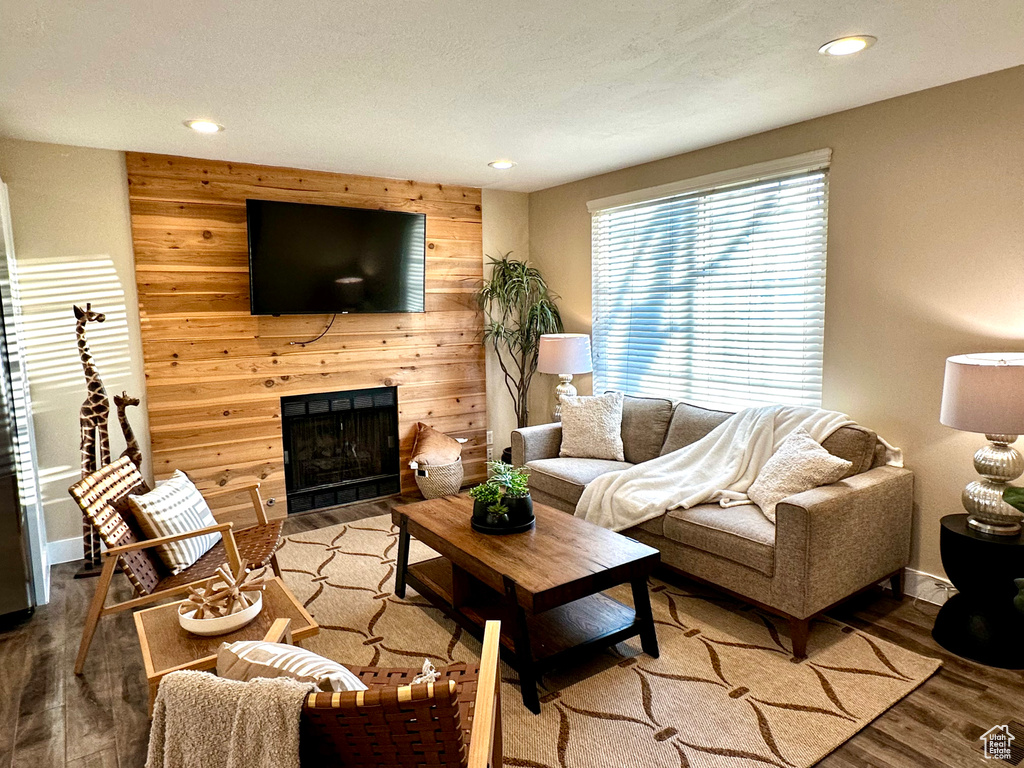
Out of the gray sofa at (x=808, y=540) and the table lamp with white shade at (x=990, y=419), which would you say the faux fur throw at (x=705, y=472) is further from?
the table lamp with white shade at (x=990, y=419)

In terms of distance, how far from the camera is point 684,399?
4.37m

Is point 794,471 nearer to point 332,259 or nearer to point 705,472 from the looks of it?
point 705,472

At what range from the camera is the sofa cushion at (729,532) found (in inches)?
109

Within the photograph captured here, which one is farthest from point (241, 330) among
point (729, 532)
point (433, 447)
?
point (729, 532)

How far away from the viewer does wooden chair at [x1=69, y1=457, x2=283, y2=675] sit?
101 inches

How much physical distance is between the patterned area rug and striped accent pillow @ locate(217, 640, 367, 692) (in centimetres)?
92

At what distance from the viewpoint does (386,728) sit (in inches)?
48.1

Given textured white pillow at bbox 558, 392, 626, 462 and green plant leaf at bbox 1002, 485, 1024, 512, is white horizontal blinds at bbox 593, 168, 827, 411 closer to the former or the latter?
textured white pillow at bbox 558, 392, 626, 462

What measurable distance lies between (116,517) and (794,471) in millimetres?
3014

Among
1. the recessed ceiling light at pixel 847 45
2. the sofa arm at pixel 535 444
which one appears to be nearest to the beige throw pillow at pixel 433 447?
the sofa arm at pixel 535 444

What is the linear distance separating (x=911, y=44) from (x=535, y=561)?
8.12ft

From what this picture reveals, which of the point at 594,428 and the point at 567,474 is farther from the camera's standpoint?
the point at 594,428

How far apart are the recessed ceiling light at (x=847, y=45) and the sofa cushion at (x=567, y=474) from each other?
7.82 feet

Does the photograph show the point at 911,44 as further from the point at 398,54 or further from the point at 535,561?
the point at 535,561
